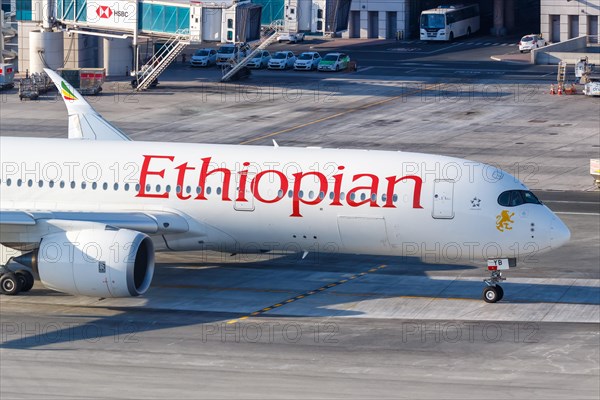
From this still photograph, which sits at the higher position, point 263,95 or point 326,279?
point 263,95

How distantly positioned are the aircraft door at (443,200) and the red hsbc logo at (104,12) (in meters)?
60.7

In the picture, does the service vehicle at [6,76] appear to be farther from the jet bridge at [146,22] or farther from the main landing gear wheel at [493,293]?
the main landing gear wheel at [493,293]

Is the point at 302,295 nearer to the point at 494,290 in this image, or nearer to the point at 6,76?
the point at 494,290

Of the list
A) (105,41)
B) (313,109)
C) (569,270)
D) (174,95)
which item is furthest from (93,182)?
(105,41)

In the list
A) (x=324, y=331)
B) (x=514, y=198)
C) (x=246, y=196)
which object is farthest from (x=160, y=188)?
(x=514, y=198)

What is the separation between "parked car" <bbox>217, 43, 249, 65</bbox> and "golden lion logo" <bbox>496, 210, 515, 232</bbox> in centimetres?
5989

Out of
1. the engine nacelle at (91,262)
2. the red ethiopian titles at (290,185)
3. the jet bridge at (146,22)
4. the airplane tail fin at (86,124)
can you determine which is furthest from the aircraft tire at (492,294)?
the jet bridge at (146,22)

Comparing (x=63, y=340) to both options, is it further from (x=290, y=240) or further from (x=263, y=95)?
(x=263, y=95)

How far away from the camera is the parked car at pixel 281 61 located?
359ft

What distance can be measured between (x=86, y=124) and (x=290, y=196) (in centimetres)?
1356

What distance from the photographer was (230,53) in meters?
108

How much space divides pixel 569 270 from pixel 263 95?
1993 inches

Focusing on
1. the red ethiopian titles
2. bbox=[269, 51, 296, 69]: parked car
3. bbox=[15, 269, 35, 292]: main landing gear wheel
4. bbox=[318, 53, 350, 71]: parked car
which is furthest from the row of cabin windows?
bbox=[269, 51, 296, 69]: parked car

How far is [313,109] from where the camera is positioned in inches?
3393
